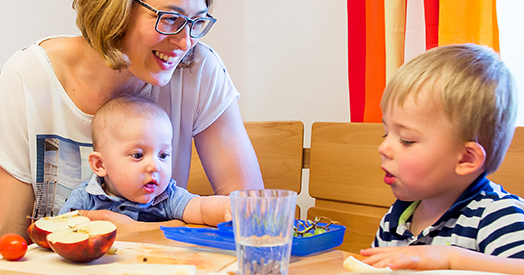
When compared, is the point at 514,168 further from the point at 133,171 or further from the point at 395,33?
the point at 133,171

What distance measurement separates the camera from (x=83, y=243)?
60cm

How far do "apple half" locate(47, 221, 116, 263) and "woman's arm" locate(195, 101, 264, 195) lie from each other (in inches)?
26.5

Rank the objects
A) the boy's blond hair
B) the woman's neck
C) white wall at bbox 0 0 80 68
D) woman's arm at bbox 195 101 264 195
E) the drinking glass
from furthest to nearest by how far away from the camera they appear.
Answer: white wall at bbox 0 0 80 68, woman's arm at bbox 195 101 264 195, the woman's neck, the boy's blond hair, the drinking glass

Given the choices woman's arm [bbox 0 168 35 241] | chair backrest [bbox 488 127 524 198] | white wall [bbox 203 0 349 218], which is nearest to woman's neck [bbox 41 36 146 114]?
woman's arm [bbox 0 168 35 241]

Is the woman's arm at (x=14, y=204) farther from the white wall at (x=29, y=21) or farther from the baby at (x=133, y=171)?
the white wall at (x=29, y=21)

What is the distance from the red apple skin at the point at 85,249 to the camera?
1.96ft

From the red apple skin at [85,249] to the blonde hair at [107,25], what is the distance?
23.1 inches

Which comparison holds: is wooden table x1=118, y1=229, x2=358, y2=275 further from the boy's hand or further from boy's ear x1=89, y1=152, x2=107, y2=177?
boy's ear x1=89, y1=152, x2=107, y2=177

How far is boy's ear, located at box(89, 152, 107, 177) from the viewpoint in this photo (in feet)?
3.67

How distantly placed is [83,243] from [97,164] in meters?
0.57

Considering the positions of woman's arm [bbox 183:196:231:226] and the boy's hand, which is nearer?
the boy's hand

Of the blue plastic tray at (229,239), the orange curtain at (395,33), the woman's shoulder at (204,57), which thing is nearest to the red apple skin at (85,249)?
the blue plastic tray at (229,239)

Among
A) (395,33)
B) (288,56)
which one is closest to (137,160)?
Result: (395,33)

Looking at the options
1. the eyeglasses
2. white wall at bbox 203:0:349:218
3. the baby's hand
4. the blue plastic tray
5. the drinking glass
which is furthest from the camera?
white wall at bbox 203:0:349:218
